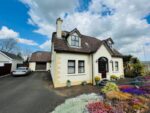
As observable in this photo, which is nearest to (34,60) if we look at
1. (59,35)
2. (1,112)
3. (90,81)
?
(59,35)

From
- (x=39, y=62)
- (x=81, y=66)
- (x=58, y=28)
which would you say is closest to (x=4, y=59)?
(x=39, y=62)

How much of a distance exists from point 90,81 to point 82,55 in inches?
139

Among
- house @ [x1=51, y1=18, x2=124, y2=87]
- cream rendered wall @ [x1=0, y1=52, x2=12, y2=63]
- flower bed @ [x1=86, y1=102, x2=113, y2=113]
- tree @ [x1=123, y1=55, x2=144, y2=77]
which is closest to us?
flower bed @ [x1=86, y1=102, x2=113, y2=113]

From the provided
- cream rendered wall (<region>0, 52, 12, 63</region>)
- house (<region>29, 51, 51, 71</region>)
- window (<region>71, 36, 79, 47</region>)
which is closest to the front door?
window (<region>71, 36, 79, 47</region>)

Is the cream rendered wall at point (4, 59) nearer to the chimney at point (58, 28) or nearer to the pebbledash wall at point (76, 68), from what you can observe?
the pebbledash wall at point (76, 68)

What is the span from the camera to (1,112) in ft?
20.3

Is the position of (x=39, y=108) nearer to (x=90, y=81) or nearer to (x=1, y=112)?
(x=1, y=112)

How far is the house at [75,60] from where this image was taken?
12.6 m

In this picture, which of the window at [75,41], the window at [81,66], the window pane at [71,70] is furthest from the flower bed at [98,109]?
the window at [75,41]

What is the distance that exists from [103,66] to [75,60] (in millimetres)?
4434

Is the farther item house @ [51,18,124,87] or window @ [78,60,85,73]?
window @ [78,60,85,73]

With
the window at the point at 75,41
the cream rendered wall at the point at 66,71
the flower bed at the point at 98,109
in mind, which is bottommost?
the flower bed at the point at 98,109

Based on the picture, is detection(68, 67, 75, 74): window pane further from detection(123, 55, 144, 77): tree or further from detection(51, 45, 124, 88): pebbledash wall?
detection(123, 55, 144, 77): tree

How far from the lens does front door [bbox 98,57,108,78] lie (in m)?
15.1
